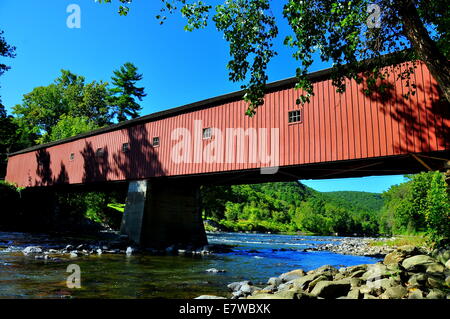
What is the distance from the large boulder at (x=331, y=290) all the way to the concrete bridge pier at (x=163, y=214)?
11343 millimetres

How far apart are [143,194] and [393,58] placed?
12.3 metres

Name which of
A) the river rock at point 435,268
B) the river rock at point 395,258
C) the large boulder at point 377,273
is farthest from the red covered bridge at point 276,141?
the large boulder at point 377,273

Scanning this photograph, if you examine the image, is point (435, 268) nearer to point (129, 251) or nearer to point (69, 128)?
point (129, 251)

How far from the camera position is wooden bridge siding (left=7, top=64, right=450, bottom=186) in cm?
875

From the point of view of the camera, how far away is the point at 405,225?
38.1 meters

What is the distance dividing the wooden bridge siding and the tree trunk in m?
3.32

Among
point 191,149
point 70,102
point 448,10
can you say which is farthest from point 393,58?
point 70,102

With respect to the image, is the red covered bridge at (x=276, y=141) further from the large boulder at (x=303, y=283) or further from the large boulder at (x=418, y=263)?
the large boulder at (x=303, y=283)

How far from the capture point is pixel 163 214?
15812 millimetres

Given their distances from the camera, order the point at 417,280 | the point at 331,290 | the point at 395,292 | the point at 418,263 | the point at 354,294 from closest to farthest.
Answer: the point at 395,292 → the point at 354,294 → the point at 331,290 → the point at 417,280 → the point at 418,263

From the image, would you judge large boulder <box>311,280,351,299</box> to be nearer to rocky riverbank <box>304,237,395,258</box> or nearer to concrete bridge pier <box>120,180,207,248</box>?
concrete bridge pier <box>120,180,207,248</box>

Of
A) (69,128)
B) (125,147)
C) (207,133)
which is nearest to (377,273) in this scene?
(207,133)

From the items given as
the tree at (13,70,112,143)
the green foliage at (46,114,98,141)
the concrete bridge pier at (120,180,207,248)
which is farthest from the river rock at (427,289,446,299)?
the tree at (13,70,112,143)

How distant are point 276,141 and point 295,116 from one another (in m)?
1.14
